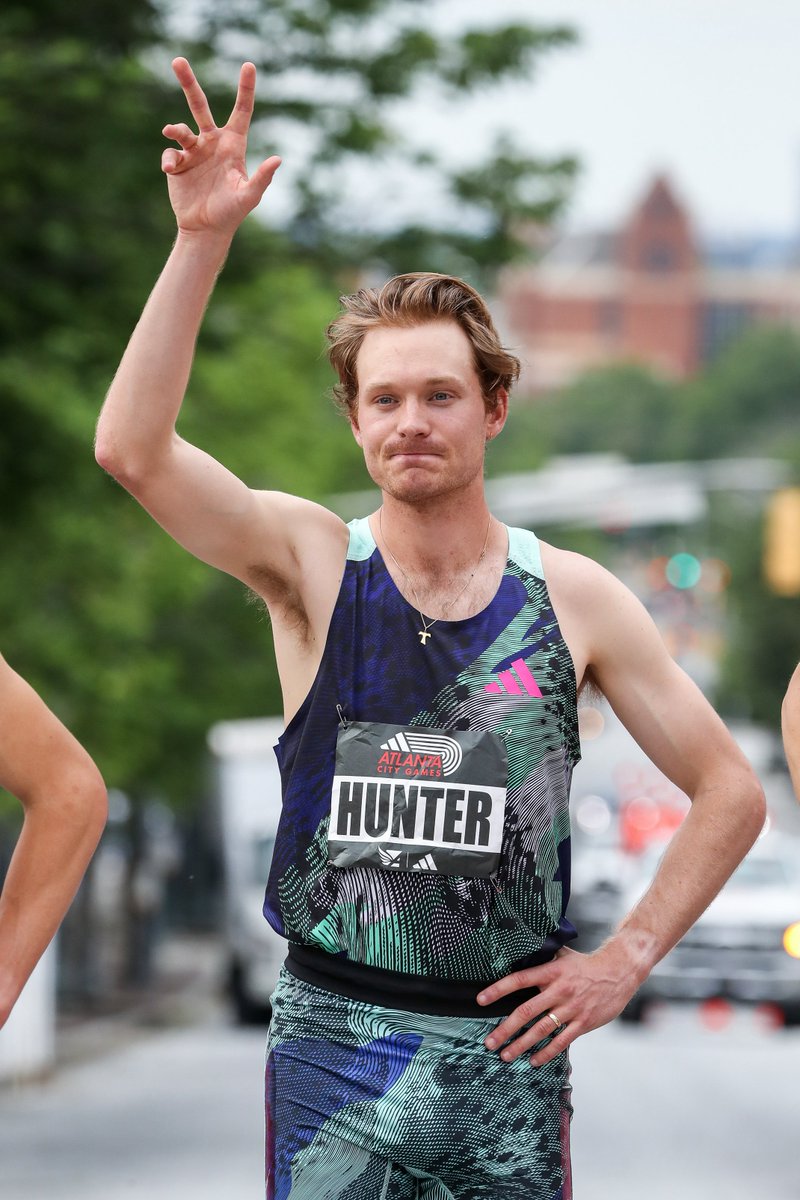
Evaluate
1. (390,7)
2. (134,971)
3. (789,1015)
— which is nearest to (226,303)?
(390,7)

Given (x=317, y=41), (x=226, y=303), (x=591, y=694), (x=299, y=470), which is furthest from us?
(x=299, y=470)

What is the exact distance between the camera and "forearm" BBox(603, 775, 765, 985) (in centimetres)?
368

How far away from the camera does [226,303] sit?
13.1m

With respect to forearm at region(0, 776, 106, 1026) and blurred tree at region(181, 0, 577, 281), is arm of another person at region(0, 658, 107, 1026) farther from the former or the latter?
blurred tree at region(181, 0, 577, 281)

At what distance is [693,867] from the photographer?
370cm

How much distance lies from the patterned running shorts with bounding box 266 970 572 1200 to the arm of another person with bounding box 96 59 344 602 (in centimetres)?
74

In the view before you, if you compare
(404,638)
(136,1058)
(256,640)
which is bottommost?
(404,638)

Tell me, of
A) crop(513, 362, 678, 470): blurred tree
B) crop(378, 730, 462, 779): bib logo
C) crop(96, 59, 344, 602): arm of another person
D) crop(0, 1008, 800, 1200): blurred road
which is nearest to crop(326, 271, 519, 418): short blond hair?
crop(96, 59, 344, 602): arm of another person

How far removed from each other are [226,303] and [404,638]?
32.0 ft

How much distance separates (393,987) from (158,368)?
1.02m

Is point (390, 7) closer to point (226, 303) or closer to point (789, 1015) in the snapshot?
point (226, 303)

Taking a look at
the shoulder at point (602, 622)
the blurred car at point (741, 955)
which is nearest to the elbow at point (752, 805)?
the shoulder at point (602, 622)

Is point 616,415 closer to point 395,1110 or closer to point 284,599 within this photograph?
point 284,599

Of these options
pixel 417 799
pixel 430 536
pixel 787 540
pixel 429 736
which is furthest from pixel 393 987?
pixel 787 540
